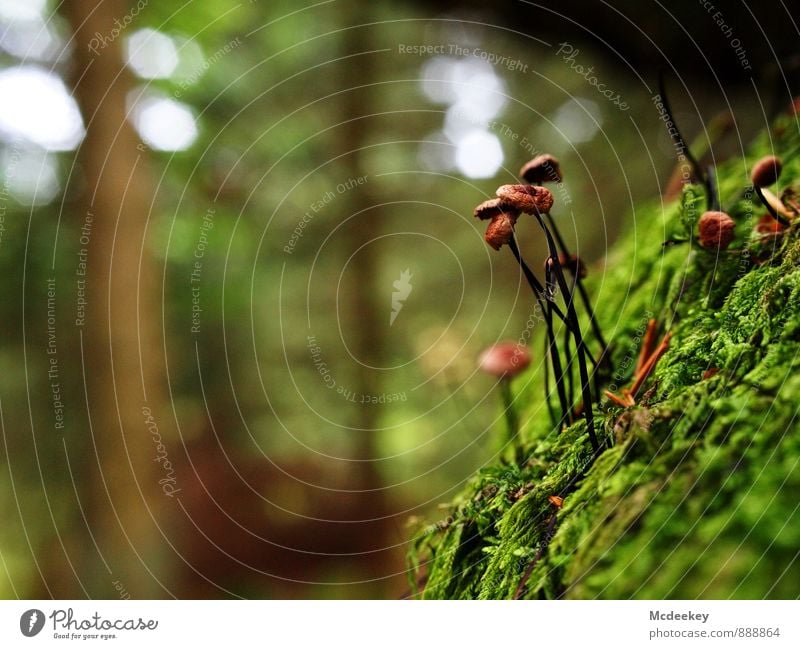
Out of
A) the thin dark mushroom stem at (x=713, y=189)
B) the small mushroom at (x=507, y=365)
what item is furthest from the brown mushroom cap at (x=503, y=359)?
the thin dark mushroom stem at (x=713, y=189)

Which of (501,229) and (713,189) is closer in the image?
(501,229)

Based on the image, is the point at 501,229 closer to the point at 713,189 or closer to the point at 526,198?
the point at 526,198

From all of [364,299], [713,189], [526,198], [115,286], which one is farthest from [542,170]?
[364,299]

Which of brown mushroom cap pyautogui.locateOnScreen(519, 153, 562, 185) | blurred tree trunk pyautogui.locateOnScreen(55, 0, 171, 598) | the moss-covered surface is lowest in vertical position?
the moss-covered surface

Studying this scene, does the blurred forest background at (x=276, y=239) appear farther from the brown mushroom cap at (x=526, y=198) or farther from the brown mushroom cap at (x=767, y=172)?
the brown mushroom cap at (x=526, y=198)

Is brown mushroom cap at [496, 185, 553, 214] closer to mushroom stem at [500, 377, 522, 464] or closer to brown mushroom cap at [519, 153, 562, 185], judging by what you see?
brown mushroom cap at [519, 153, 562, 185]

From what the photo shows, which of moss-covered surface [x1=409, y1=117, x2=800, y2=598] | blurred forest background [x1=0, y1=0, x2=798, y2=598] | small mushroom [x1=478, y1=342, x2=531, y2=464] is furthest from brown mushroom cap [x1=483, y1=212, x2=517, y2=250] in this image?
blurred forest background [x1=0, y1=0, x2=798, y2=598]
